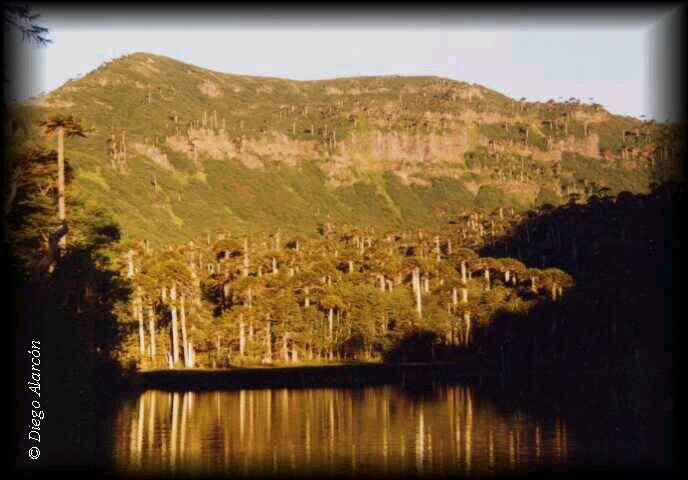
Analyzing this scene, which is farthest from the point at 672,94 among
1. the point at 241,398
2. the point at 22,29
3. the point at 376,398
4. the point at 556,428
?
the point at 241,398

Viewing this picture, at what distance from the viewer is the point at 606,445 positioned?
48.9 m

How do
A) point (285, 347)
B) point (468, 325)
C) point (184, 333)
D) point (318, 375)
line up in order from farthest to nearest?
point (468, 325) < point (285, 347) < point (184, 333) < point (318, 375)

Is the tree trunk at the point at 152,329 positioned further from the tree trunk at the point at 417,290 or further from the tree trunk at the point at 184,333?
the tree trunk at the point at 417,290

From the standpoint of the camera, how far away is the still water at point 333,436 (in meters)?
43.6

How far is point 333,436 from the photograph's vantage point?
54.1m

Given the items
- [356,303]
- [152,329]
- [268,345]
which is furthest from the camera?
[356,303]

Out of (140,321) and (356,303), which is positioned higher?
(356,303)

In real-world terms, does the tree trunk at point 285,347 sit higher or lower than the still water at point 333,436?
higher

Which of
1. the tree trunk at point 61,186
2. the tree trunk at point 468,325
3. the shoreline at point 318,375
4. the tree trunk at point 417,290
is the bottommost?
the shoreline at point 318,375

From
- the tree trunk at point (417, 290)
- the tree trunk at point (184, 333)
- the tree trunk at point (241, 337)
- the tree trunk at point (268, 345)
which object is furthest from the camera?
the tree trunk at point (417, 290)

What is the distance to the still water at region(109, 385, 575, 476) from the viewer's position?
43.6 meters

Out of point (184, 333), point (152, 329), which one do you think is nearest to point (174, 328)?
point (184, 333)

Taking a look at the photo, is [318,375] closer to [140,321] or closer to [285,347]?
[285,347]

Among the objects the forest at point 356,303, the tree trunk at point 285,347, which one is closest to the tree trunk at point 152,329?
the forest at point 356,303
